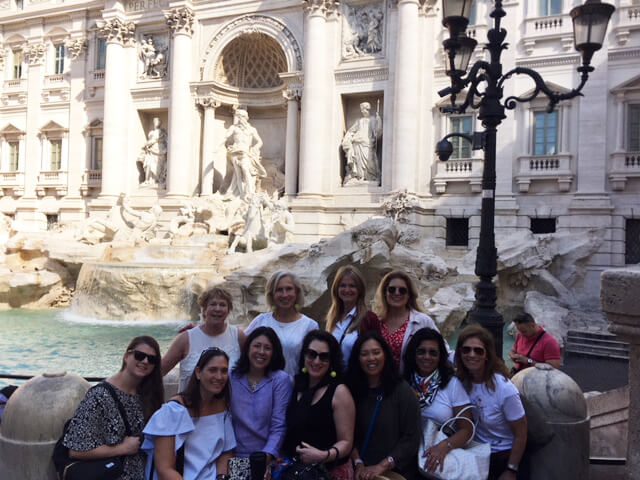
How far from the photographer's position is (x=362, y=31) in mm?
17547

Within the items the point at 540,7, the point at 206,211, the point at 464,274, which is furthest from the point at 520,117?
the point at 206,211

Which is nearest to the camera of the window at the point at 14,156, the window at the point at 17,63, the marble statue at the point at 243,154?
the marble statue at the point at 243,154

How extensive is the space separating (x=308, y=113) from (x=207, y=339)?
14.6m

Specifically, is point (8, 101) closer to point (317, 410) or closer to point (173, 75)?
point (173, 75)

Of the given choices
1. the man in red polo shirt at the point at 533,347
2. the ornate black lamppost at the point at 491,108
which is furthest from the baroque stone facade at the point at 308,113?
the man in red polo shirt at the point at 533,347

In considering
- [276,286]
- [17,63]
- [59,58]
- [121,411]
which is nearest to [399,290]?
[276,286]

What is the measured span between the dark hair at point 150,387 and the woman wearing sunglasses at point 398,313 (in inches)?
48.4

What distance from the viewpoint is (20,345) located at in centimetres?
966

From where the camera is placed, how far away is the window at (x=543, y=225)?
15562mm

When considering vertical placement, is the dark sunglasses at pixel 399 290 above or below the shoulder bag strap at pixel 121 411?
above

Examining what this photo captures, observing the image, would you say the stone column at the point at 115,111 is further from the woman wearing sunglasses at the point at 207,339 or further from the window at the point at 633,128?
the woman wearing sunglasses at the point at 207,339

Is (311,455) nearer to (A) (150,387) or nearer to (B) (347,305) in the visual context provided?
(A) (150,387)

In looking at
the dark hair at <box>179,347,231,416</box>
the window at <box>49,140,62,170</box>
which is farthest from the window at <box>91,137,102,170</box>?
the dark hair at <box>179,347,231,416</box>

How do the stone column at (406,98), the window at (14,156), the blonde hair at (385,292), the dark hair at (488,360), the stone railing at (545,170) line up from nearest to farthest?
the dark hair at (488,360), the blonde hair at (385,292), the stone railing at (545,170), the stone column at (406,98), the window at (14,156)
